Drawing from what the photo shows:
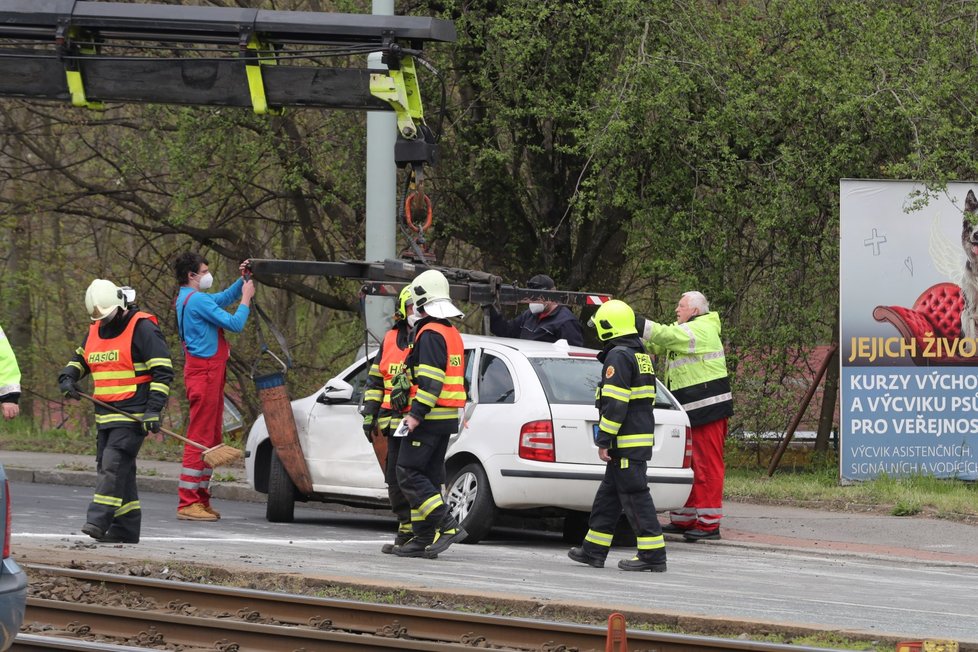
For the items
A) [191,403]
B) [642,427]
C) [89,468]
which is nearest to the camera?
[642,427]

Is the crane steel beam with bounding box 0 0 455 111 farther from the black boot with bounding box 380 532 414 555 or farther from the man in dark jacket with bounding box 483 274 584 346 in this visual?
the black boot with bounding box 380 532 414 555

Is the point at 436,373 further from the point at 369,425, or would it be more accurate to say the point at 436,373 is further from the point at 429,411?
the point at 369,425

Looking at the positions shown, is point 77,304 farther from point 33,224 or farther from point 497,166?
point 497,166

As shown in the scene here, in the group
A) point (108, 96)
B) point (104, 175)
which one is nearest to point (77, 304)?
point (104, 175)

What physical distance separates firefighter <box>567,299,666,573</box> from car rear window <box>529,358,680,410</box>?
937 mm

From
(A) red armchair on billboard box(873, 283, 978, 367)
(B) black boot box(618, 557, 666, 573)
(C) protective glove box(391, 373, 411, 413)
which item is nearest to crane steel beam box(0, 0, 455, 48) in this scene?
(C) protective glove box(391, 373, 411, 413)

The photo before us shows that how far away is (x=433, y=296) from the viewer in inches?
412

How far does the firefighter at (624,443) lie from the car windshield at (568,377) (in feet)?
3.06

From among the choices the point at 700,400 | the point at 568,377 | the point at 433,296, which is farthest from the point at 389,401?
the point at 700,400

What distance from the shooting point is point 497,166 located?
17969mm

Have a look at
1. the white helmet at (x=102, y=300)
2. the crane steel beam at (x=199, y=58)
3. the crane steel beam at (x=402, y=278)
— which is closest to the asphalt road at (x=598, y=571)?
the white helmet at (x=102, y=300)

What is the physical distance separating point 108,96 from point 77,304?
63.6 feet

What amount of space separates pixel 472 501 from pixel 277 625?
3821mm

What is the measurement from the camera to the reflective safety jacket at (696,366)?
12406 millimetres
